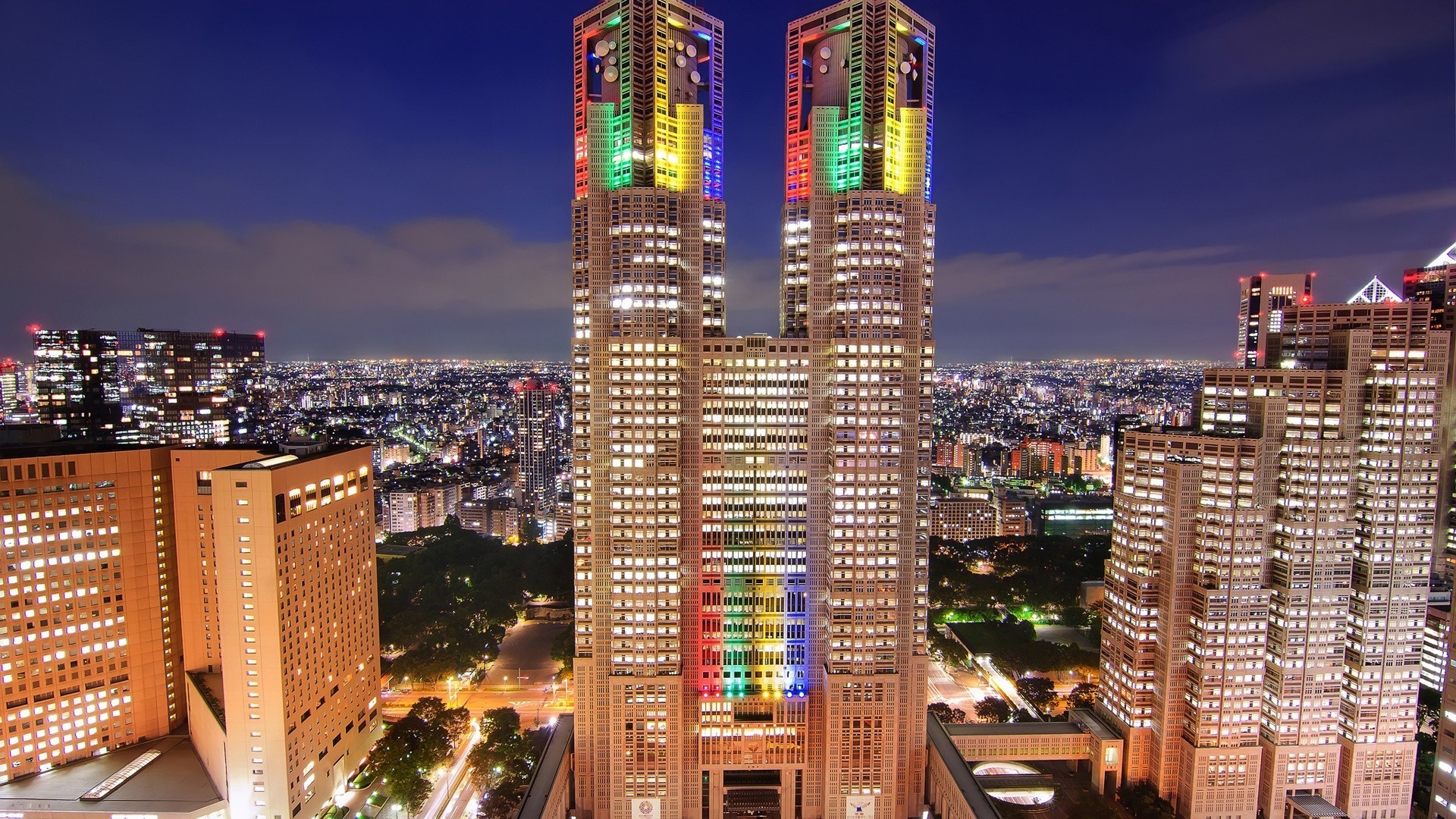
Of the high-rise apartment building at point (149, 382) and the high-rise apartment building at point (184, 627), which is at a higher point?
the high-rise apartment building at point (149, 382)

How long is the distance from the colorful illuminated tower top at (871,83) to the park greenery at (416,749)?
72197 millimetres

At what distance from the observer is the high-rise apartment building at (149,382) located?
133000mm

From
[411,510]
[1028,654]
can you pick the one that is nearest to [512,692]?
[1028,654]

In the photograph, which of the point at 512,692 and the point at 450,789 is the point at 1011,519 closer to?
the point at 512,692

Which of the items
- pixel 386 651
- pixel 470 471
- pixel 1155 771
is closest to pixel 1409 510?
pixel 1155 771

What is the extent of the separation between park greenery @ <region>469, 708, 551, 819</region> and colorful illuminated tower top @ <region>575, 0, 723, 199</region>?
60.9m

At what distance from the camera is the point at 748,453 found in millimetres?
66938

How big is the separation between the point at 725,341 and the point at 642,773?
44.0 m

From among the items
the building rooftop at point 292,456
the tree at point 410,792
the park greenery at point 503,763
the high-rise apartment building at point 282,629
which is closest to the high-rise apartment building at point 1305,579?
the park greenery at point 503,763

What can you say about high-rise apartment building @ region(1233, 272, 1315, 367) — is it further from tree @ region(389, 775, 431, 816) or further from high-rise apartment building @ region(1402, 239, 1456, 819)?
tree @ region(389, 775, 431, 816)

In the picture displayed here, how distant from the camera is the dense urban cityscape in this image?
207 ft

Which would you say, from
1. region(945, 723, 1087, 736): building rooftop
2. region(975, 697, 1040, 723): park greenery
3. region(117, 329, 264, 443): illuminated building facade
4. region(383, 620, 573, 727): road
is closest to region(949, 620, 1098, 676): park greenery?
region(975, 697, 1040, 723): park greenery

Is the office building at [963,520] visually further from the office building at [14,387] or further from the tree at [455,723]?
the office building at [14,387]

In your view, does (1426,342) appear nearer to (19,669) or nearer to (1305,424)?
(1305,424)
